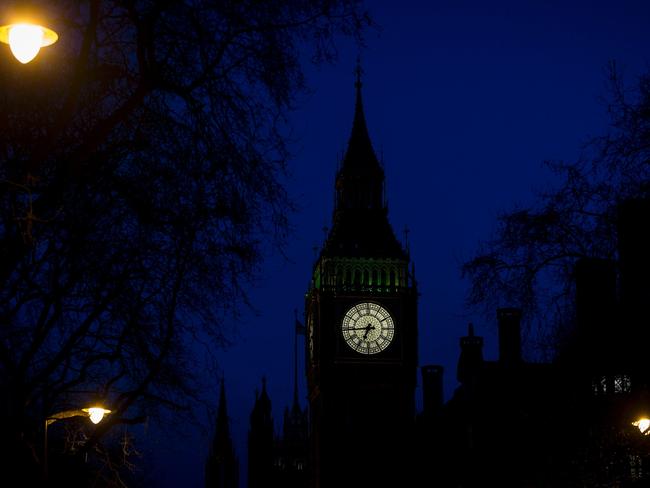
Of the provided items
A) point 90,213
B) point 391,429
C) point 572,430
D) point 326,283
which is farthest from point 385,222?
point 90,213

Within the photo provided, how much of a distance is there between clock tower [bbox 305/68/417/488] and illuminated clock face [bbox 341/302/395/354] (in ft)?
0.27

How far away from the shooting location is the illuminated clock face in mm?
98125

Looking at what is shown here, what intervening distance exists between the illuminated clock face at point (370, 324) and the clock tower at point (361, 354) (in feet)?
0.27

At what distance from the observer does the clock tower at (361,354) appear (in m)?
97.9

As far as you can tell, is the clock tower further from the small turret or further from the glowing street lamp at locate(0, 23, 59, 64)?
the glowing street lamp at locate(0, 23, 59, 64)

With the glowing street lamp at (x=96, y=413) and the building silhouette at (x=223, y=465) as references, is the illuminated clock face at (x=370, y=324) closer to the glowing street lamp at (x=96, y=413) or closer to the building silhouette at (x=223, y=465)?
the building silhouette at (x=223, y=465)

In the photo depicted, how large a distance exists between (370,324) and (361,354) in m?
2.72

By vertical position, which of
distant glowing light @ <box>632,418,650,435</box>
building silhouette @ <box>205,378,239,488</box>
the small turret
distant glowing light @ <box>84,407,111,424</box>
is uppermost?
building silhouette @ <box>205,378,239,488</box>

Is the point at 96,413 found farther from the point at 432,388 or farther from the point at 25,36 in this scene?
the point at 432,388

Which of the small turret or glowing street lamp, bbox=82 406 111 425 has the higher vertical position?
the small turret

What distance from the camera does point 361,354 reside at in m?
98.5

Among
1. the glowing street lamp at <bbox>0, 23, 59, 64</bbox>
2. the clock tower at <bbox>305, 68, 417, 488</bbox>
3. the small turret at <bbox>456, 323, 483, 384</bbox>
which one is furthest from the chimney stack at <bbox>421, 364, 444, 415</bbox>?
the glowing street lamp at <bbox>0, 23, 59, 64</bbox>

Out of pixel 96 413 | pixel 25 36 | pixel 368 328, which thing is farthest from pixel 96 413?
pixel 368 328

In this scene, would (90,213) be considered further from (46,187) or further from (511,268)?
(511,268)
